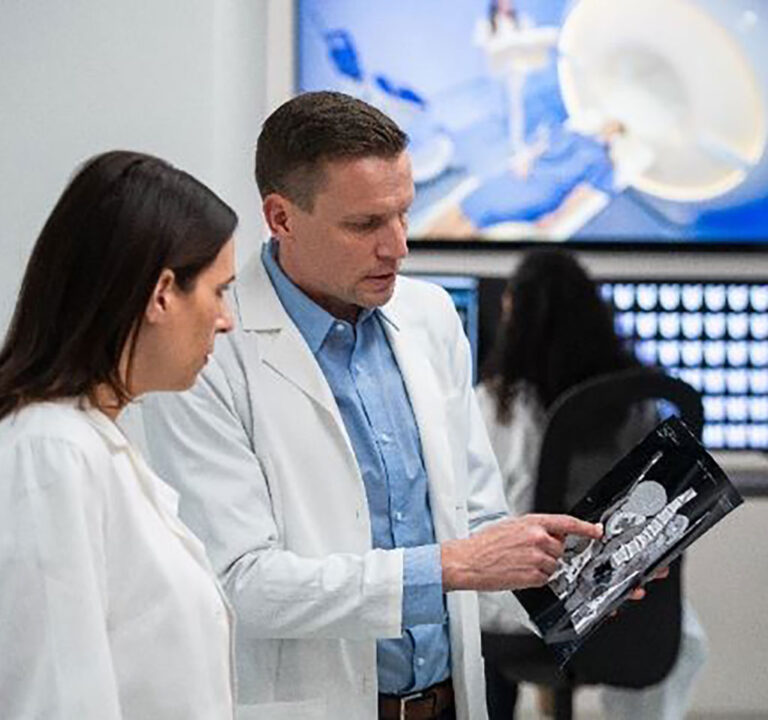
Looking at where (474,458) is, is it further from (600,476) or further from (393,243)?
(600,476)

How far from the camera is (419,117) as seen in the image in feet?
15.1

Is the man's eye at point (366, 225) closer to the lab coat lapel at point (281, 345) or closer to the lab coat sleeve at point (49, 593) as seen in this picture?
the lab coat lapel at point (281, 345)

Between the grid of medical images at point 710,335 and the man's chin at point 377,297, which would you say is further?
the grid of medical images at point 710,335

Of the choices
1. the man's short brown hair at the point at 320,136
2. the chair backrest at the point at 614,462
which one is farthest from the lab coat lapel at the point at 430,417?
the chair backrest at the point at 614,462

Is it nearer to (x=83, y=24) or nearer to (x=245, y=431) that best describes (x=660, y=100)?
(x=83, y=24)

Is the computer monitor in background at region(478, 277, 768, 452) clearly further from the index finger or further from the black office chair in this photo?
the index finger

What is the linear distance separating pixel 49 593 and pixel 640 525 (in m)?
0.76

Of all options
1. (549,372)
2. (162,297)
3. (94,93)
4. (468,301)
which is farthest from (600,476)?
(162,297)

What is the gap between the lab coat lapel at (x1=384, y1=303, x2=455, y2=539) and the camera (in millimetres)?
2062

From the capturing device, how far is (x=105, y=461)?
4.88 ft

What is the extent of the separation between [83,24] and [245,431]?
83 centimetres

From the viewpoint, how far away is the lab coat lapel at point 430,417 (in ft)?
6.77

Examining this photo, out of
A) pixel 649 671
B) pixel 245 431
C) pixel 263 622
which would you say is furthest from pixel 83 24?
pixel 649 671

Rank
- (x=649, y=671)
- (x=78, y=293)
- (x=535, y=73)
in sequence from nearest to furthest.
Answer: (x=78, y=293) < (x=649, y=671) < (x=535, y=73)
